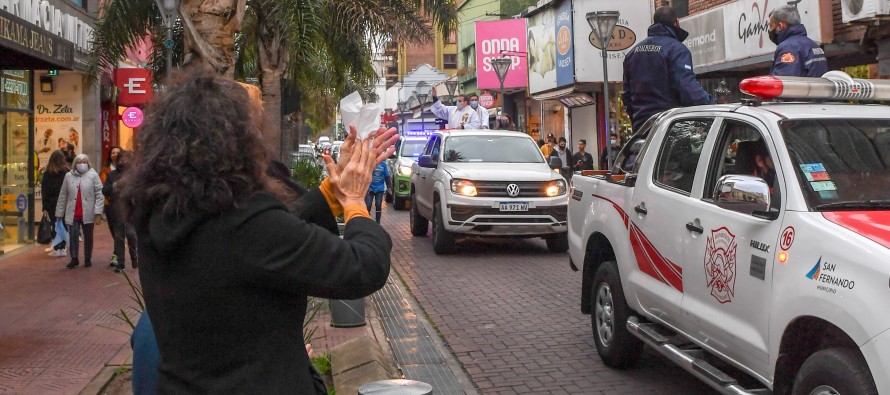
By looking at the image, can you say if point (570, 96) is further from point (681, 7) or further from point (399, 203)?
point (399, 203)

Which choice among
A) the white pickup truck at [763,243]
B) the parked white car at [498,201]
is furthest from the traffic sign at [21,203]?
the white pickup truck at [763,243]

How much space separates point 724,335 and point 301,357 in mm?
3156

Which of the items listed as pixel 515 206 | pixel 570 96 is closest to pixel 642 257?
pixel 515 206

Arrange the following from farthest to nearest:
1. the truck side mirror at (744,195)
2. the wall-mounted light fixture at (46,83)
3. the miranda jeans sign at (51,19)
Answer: the wall-mounted light fixture at (46,83), the miranda jeans sign at (51,19), the truck side mirror at (744,195)

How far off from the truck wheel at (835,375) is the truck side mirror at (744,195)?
77 cm

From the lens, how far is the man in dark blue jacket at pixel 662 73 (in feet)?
26.2

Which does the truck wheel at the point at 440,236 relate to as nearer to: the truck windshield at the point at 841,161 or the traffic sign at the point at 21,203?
the traffic sign at the point at 21,203

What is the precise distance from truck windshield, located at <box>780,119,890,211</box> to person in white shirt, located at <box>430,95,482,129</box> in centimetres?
1684

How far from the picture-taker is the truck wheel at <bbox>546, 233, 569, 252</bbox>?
14.4m

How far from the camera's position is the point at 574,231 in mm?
7695

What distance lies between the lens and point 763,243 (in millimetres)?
4652

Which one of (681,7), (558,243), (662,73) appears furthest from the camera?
(681,7)

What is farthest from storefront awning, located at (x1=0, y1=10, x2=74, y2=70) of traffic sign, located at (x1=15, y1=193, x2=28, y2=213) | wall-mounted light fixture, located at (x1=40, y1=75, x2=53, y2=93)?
wall-mounted light fixture, located at (x1=40, y1=75, x2=53, y2=93)

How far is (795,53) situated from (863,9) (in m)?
7.17
